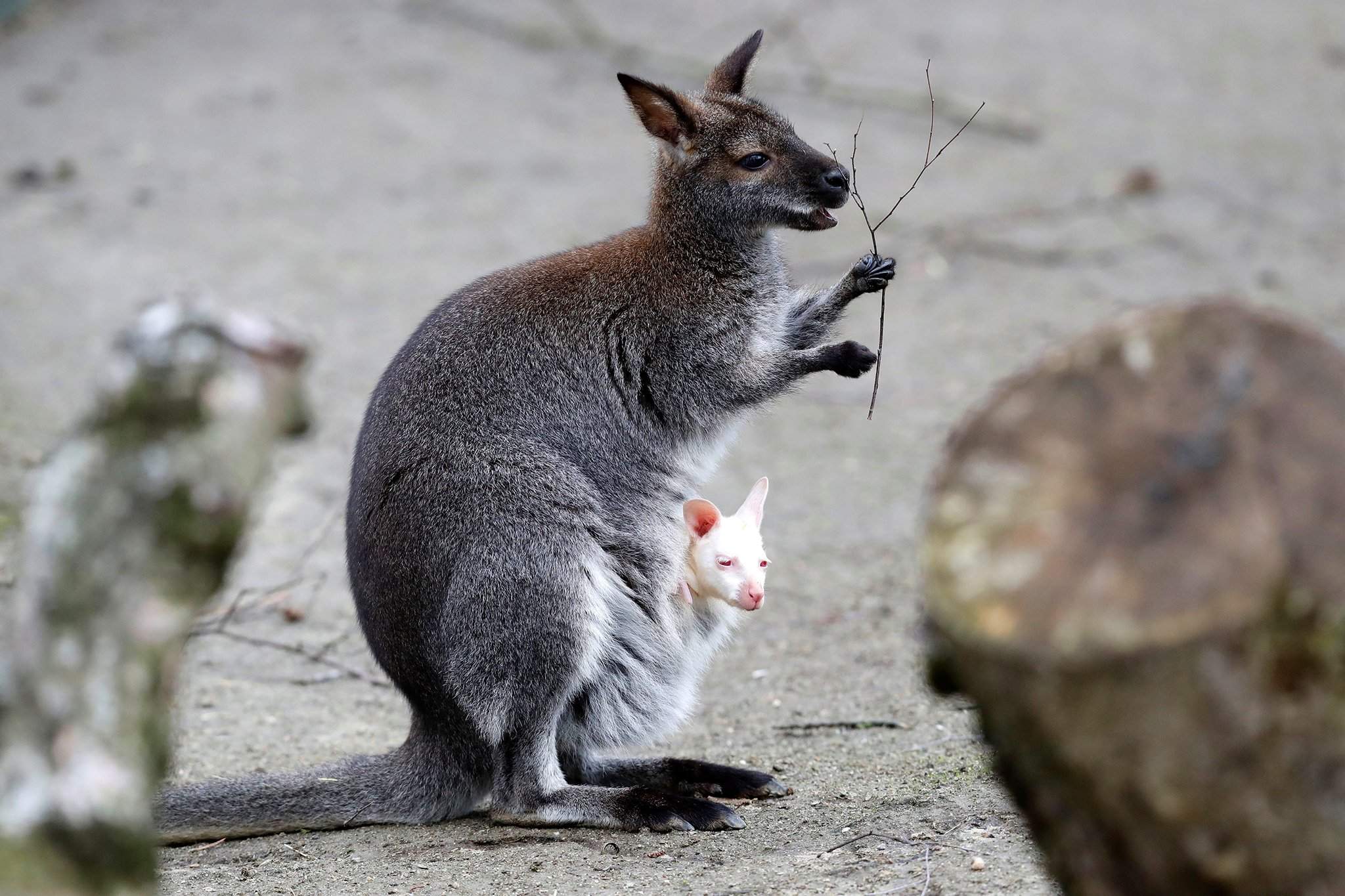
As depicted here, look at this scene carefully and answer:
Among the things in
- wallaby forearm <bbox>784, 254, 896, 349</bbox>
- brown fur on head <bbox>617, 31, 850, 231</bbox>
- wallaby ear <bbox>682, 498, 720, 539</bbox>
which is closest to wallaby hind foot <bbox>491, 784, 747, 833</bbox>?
wallaby ear <bbox>682, 498, 720, 539</bbox>

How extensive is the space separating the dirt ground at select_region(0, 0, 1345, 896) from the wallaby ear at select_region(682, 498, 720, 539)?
759 mm

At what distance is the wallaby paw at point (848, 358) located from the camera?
416 cm

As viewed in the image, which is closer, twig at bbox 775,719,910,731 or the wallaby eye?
the wallaby eye

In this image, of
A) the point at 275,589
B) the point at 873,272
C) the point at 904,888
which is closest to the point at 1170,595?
the point at 904,888

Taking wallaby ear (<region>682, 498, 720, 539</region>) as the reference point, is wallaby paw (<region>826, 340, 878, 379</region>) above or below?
above

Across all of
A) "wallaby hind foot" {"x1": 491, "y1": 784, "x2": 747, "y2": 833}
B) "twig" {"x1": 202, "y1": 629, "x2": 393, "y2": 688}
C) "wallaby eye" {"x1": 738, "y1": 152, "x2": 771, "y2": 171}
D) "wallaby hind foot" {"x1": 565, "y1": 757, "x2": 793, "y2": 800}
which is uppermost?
"wallaby eye" {"x1": 738, "y1": 152, "x2": 771, "y2": 171}

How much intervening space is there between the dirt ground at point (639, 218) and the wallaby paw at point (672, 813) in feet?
0.16

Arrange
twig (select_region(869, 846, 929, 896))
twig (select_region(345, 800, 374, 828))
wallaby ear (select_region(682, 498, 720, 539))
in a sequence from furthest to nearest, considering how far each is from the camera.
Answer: wallaby ear (select_region(682, 498, 720, 539)) → twig (select_region(345, 800, 374, 828)) → twig (select_region(869, 846, 929, 896))

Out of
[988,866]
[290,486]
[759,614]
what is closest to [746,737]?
[759,614]

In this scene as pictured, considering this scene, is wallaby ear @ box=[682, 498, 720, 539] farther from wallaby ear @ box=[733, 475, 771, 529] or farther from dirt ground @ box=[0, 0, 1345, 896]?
dirt ground @ box=[0, 0, 1345, 896]

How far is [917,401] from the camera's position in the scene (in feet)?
25.0

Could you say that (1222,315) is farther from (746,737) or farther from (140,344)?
(746,737)

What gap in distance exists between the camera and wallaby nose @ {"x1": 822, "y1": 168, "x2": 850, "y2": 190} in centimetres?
432

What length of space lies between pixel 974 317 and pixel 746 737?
428 cm
